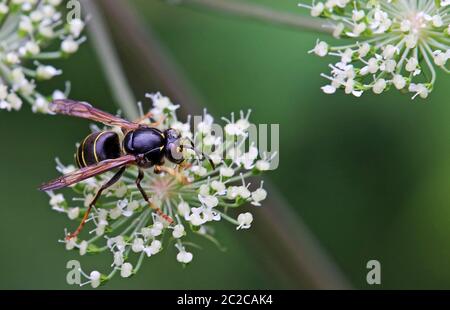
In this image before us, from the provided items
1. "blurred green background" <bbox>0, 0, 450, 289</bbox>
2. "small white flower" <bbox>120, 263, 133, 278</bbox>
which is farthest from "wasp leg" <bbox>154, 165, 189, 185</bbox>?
"blurred green background" <bbox>0, 0, 450, 289</bbox>

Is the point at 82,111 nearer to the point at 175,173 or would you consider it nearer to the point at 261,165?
the point at 175,173

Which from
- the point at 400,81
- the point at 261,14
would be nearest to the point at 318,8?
the point at 400,81

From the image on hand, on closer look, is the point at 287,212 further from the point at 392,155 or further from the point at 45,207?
the point at 45,207

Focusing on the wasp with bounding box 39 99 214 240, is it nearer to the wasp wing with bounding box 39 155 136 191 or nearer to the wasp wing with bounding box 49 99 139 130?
the wasp wing with bounding box 39 155 136 191

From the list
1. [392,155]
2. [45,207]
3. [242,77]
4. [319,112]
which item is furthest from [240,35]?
[45,207]
